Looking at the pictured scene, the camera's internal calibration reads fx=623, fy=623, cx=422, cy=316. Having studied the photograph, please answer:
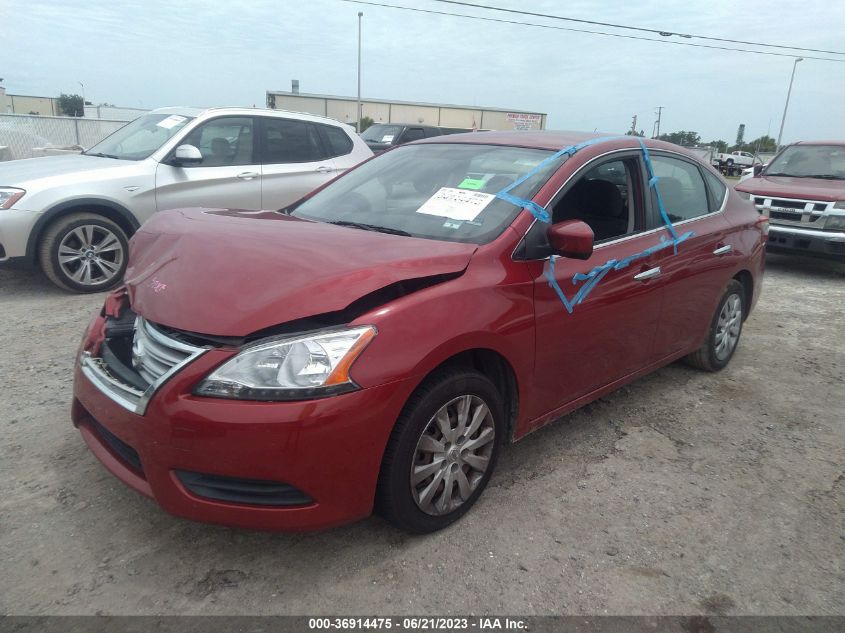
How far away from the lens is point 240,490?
2160mm

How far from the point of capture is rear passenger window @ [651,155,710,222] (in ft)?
12.3

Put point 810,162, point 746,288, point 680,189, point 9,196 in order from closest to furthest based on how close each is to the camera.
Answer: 1. point 680,189
2. point 746,288
3. point 9,196
4. point 810,162

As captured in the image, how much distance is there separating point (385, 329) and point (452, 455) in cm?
67

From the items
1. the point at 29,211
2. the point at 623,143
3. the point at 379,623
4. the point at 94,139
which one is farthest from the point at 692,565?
the point at 94,139

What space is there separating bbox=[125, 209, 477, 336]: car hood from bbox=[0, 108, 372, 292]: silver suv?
3.39 meters

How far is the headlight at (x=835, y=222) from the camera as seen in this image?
7785mm

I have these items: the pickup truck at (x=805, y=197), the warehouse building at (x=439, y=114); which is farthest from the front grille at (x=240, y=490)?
the warehouse building at (x=439, y=114)

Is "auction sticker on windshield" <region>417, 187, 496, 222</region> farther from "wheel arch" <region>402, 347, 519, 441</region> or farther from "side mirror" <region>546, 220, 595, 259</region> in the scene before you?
"wheel arch" <region>402, 347, 519, 441</region>

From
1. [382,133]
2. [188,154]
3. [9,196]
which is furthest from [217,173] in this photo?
[382,133]

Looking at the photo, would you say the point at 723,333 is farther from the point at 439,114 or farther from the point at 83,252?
the point at 439,114

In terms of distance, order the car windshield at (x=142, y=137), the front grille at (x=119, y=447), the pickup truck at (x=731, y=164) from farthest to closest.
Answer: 1. the pickup truck at (x=731, y=164)
2. the car windshield at (x=142, y=137)
3. the front grille at (x=119, y=447)

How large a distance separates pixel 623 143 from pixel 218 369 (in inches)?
101

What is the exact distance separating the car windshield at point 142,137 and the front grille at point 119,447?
445cm

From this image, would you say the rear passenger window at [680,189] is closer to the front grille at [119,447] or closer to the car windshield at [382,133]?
the front grille at [119,447]
